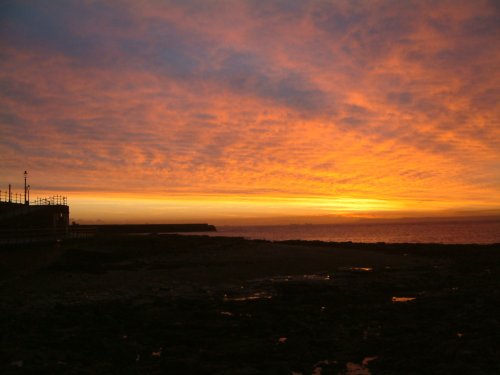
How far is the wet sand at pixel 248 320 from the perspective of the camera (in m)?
9.91

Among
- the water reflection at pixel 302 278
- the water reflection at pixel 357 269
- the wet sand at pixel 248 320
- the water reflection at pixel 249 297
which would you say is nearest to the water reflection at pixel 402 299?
the wet sand at pixel 248 320

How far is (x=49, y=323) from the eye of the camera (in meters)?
13.4

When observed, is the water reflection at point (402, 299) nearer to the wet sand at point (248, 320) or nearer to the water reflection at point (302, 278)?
the wet sand at point (248, 320)

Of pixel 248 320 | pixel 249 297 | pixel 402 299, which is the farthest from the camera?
pixel 249 297

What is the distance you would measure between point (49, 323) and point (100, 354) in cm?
372

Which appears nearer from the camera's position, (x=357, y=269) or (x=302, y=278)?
(x=302, y=278)

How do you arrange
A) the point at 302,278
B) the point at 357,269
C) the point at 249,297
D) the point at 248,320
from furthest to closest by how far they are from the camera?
the point at 357,269 → the point at 302,278 → the point at 249,297 → the point at 248,320

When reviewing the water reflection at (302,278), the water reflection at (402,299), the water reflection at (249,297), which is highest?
the water reflection at (402,299)

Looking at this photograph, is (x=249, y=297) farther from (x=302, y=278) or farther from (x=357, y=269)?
(x=357, y=269)

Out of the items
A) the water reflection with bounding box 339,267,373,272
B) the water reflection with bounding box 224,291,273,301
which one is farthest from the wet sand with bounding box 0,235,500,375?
the water reflection with bounding box 339,267,373,272

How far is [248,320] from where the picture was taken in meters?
13.8

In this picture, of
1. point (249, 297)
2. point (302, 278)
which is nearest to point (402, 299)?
point (249, 297)

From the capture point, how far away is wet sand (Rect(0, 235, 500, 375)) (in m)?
9.91

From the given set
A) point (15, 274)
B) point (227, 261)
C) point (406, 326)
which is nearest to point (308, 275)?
point (227, 261)
